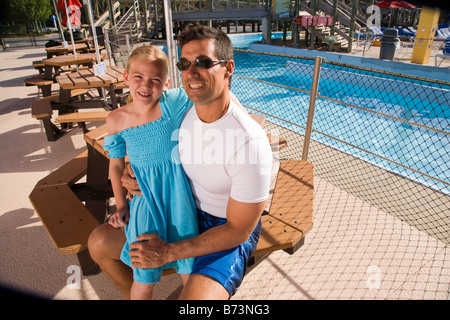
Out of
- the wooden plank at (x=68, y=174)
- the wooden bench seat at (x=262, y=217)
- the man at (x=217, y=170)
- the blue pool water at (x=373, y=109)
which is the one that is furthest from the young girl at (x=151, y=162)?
the blue pool water at (x=373, y=109)

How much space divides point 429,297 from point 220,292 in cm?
145

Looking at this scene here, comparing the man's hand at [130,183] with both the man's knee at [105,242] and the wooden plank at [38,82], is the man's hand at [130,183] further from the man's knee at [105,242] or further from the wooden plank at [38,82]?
the wooden plank at [38,82]

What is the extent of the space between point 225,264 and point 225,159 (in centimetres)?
Result: 47

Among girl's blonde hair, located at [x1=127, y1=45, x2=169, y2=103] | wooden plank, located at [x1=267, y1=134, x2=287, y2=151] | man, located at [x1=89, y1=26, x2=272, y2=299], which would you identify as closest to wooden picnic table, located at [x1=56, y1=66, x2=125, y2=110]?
wooden plank, located at [x1=267, y1=134, x2=287, y2=151]

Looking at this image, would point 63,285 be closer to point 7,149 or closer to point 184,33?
point 184,33

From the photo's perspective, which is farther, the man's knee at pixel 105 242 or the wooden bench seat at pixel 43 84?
the wooden bench seat at pixel 43 84

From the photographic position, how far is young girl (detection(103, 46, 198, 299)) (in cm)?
142

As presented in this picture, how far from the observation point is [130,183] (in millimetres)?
1575

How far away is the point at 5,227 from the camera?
8.37 feet

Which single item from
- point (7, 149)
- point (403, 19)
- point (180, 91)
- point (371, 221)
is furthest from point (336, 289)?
point (403, 19)

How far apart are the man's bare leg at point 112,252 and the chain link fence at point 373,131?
1964mm

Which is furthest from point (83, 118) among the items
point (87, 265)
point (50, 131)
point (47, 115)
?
point (87, 265)

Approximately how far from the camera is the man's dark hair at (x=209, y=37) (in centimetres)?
127

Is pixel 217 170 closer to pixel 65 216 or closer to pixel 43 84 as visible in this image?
pixel 65 216
